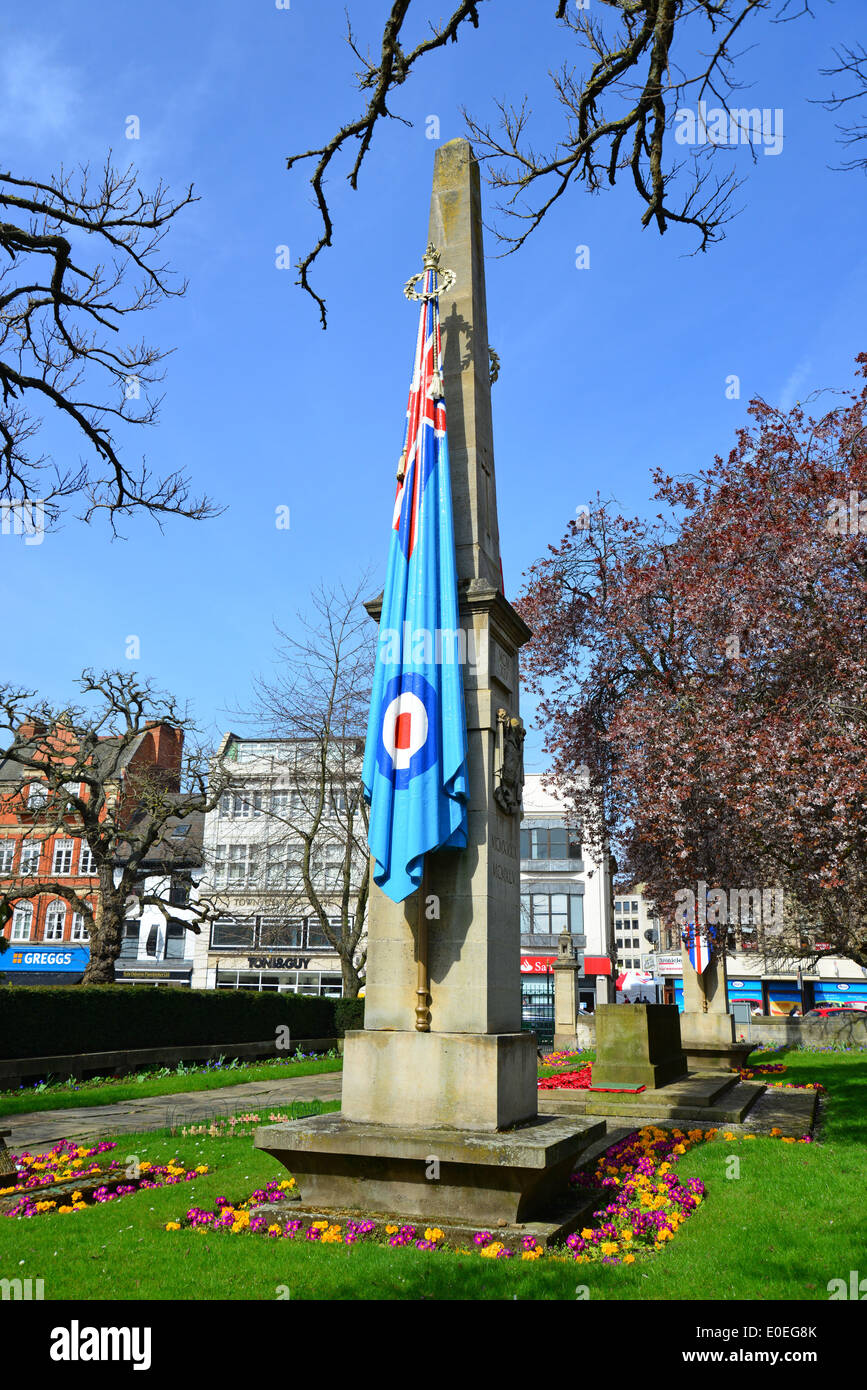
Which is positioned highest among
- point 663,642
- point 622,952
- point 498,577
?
point 663,642

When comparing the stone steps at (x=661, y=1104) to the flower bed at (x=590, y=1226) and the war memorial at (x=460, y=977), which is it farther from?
the war memorial at (x=460, y=977)

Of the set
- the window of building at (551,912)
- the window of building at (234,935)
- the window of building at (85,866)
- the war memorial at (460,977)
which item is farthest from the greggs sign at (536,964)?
the war memorial at (460,977)

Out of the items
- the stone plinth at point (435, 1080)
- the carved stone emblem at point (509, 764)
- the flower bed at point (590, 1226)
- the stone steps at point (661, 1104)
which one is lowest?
the stone steps at point (661, 1104)

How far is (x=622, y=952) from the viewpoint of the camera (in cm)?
10288

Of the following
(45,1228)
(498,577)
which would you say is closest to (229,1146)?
(45,1228)

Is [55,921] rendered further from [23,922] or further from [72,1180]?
[72,1180]

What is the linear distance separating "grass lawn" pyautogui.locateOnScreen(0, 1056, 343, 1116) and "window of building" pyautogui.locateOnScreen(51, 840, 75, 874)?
109 ft

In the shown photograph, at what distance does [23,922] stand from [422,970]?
50.5m

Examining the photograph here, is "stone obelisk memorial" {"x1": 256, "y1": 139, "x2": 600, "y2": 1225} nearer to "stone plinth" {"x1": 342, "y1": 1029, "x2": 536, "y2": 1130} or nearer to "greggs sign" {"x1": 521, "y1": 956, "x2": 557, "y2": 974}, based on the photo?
"stone plinth" {"x1": 342, "y1": 1029, "x2": 536, "y2": 1130}

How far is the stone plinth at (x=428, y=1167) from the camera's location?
19.5 feet

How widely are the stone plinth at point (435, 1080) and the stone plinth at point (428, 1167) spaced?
4.5 inches

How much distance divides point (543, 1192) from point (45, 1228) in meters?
3.49

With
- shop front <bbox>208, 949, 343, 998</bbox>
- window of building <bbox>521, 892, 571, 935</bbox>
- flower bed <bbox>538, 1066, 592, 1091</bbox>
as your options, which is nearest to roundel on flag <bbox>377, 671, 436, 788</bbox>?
flower bed <bbox>538, 1066, 592, 1091</bbox>

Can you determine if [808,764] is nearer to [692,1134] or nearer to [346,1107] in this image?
[692,1134]
